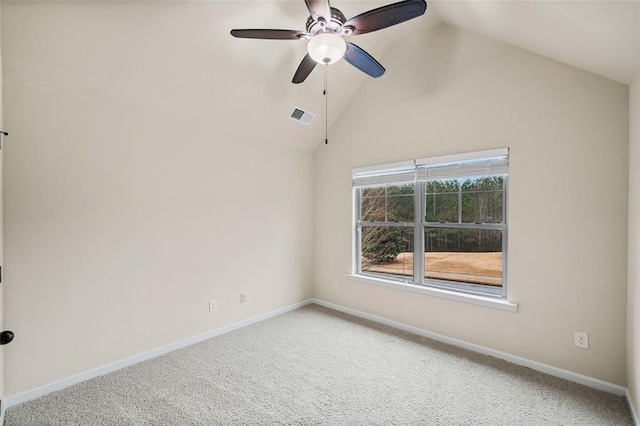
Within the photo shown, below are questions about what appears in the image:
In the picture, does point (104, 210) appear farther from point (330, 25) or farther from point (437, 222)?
point (437, 222)

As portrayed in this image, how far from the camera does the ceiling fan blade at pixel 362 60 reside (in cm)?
201

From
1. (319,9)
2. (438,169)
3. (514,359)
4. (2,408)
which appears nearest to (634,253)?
(514,359)

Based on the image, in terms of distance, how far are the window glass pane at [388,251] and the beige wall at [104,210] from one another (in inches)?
58.7

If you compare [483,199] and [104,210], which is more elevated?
[483,199]

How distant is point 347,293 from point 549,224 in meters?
2.33

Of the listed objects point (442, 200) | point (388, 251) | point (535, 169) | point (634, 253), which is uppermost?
point (535, 169)

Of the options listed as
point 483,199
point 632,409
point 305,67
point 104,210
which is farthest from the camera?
point 483,199

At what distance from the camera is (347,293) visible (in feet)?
12.8

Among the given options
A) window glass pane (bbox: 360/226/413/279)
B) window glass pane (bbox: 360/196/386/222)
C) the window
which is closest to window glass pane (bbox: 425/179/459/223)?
the window

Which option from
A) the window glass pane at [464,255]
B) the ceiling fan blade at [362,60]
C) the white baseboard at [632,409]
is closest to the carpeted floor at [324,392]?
the white baseboard at [632,409]

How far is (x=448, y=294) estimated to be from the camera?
2988 mm

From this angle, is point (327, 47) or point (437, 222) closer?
point (327, 47)

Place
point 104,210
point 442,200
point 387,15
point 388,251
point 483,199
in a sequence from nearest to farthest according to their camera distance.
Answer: point 387,15
point 104,210
point 483,199
point 442,200
point 388,251

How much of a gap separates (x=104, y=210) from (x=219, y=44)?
170cm
